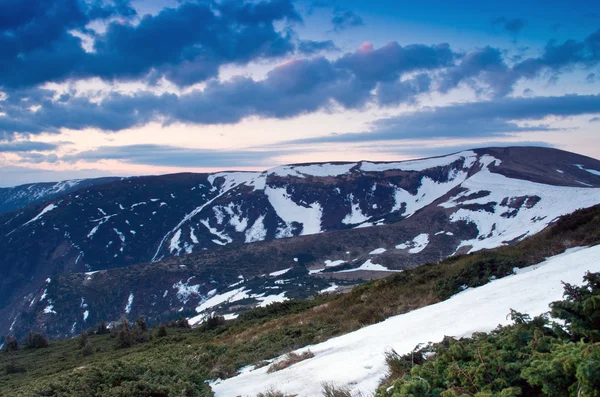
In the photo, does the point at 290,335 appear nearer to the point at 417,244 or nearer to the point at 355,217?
the point at 417,244

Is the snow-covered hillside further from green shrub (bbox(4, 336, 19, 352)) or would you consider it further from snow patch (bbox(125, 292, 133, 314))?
snow patch (bbox(125, 292, 133, 314))

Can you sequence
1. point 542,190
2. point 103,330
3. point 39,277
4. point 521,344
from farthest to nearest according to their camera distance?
point 39,277
point 542,190
point 103,330
point 521,344

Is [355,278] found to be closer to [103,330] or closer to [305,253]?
[305,253]

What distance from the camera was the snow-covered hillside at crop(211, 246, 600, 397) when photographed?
6898mm

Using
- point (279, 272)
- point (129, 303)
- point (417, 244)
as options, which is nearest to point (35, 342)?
point (279, 272)

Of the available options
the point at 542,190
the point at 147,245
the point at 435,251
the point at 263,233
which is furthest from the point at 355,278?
the point at 147,245

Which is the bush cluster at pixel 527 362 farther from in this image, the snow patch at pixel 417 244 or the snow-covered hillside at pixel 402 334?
the snow patch at pixel 417 244

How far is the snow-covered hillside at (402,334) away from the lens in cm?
690

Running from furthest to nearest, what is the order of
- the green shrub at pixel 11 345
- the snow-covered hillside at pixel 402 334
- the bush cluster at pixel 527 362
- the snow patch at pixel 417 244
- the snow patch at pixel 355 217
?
1. the snow patch at pixel 355 217
2. the snow patch at pixel 417 244
3. the green shrub at pixel 11 345
4. the snow-covered hillside at pixel 402 334
5. the bush cluster at pixel 527 362

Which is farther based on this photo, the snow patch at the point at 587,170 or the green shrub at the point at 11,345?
the snow patch at the point at 587,170

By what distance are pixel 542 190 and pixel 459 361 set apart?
455ft

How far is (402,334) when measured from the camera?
8.50 metres

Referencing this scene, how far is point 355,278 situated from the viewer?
103312 millimetres

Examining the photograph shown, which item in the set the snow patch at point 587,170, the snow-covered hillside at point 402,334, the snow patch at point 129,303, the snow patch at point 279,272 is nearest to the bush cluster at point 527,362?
the snow-covered hillside at point 402,334
